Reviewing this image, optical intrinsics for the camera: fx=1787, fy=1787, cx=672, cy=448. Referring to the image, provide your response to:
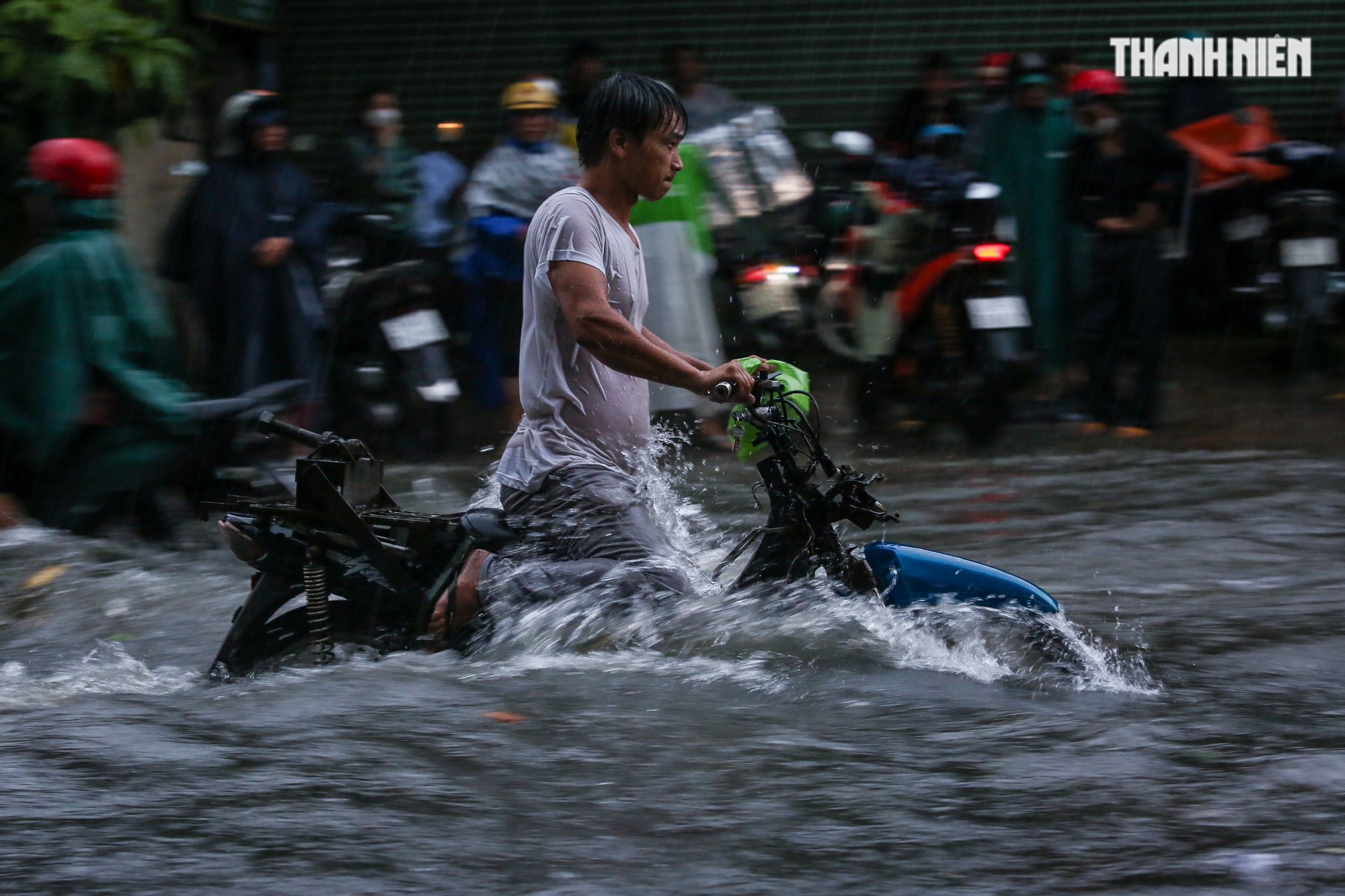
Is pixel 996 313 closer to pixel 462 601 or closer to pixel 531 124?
pixel 531 124

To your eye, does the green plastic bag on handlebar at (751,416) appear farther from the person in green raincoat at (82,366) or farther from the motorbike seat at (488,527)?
the person in green raincoat at (82,366)

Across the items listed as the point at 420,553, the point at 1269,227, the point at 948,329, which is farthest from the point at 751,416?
the point at 1269,227

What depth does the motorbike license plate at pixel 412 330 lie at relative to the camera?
914 centimetres

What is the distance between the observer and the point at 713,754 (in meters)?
4.11

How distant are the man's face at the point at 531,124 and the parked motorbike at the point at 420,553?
497 cm

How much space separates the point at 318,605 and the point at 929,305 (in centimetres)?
534

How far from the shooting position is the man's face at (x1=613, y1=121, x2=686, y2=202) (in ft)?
14.3

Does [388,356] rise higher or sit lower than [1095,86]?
lower

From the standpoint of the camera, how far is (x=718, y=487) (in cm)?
851

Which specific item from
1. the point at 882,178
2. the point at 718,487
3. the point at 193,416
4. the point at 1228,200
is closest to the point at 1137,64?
the point at 1228,200

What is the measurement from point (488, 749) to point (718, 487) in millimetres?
4418

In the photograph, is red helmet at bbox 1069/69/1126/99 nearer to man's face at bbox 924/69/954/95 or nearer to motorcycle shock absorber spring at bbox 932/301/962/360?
man's face at bbox 924/69/954/95

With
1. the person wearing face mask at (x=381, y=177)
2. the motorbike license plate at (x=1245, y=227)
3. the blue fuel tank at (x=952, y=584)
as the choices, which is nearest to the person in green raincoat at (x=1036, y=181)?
the motorbike license plate at (x=1245, y=227)

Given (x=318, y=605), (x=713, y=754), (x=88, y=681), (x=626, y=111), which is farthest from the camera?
(x=88, y=681)
